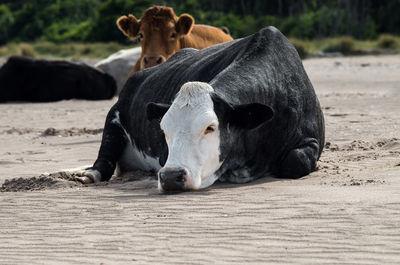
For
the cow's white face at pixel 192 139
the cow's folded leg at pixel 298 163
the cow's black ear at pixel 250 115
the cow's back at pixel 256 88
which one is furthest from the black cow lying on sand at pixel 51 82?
the cow's white face at pixel 192 139

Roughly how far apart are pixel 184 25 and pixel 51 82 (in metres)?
7.45

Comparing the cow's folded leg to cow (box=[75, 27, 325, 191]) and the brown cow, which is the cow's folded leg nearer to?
cow (box=[75, 27, 325, 191])

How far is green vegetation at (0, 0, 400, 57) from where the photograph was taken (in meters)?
39.2

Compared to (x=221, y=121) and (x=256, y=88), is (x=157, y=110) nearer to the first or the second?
(x=221, y=121)

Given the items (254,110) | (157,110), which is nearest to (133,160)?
(157,110)

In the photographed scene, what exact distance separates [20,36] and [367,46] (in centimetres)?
2701

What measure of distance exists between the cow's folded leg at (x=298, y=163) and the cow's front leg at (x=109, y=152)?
1.96 meters

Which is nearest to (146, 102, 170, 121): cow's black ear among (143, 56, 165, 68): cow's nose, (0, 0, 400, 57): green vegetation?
(143, 56, 165, 68): cow's nose

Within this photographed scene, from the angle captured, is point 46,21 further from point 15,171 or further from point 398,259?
point 398,259

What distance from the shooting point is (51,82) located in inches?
829

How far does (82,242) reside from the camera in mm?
5812

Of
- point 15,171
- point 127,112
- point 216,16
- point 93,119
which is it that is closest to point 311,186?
point 127,112

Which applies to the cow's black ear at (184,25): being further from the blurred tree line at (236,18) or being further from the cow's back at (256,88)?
the blurred tree line at (236,18)

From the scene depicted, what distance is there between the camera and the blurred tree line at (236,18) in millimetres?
42844
